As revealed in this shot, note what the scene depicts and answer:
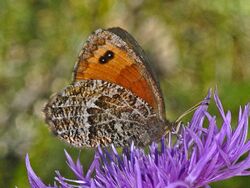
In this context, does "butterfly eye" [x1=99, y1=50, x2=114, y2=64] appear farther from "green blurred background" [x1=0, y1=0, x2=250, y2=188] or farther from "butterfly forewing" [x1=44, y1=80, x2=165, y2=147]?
"green blurred background" [x1=0, y1=0, x2=250, y2=188]

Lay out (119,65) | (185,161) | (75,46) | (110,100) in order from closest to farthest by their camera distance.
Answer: (185,161) < (119,65) < (110,100) < (75,46)

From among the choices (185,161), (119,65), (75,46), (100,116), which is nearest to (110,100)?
(100,116)

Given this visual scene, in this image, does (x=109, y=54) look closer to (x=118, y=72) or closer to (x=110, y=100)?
(x=118, y=72)

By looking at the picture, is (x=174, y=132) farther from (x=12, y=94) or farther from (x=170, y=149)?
(x=12, y=94)

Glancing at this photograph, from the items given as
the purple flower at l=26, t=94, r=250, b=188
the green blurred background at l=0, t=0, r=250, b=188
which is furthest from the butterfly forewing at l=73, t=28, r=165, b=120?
the green blurred background at l=0, t=0, r=250, b=188

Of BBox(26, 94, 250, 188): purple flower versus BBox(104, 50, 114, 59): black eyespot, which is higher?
BBox(104, 50, 114, 59): black eyespot

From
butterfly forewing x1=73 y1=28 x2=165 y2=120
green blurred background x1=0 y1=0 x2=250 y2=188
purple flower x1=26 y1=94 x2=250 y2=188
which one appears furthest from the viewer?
green blurred background x1=0 y1=0 x2=250 y2=188

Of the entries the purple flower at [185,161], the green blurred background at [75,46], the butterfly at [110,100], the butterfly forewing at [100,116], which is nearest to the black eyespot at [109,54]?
the butterfly at [110,100]
